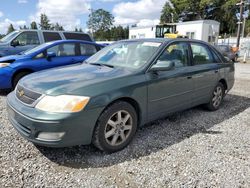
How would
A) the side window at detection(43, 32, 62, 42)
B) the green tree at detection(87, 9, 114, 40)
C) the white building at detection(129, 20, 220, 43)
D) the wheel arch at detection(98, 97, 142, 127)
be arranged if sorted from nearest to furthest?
1. the wheel arch at detection(98, 97, 142, 127)
2. the side window at detection(43, 32, 62, 42)
3. the white building at detection(129, 20, 220, 43)
4. the green tree at detection(87, 9, 114, 40)

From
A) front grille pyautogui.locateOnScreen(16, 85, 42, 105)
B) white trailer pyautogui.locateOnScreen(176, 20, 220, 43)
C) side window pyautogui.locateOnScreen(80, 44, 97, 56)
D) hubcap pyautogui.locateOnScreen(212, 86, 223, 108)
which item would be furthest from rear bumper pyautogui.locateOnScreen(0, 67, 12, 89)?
white trailer pyautogui.locateOnScreen(176, 20, 220, 43)

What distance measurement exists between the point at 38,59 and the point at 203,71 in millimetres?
4118

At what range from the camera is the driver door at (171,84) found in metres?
3.53

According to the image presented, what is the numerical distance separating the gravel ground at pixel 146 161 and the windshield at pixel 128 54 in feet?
3.80

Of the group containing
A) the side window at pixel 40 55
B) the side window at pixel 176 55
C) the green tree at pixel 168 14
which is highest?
the green tree at pixel 168 14

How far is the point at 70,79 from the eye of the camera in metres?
3.06

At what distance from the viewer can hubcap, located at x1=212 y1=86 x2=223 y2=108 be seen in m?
5.11

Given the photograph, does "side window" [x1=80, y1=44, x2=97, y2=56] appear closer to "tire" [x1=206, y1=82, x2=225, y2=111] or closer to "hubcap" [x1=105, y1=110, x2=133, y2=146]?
"tire" [x1=206, y1=82, x2=225, y2=111]

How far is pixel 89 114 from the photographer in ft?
9.02

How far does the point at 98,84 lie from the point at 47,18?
7502 centimetres

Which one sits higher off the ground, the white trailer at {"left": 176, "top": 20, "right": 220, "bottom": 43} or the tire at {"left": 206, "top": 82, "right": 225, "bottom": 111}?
the white trailer at {"left": 176, "top": 20, "right": 220, "bottom": 43}

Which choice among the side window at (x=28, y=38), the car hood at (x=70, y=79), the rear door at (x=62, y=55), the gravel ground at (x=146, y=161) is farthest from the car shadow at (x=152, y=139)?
the side window at (x=28, y=38)

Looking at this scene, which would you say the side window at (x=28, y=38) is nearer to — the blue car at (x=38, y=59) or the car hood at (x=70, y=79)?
the blue car at (x=38, y=59)

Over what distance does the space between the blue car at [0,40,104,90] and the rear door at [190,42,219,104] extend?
3609mm
